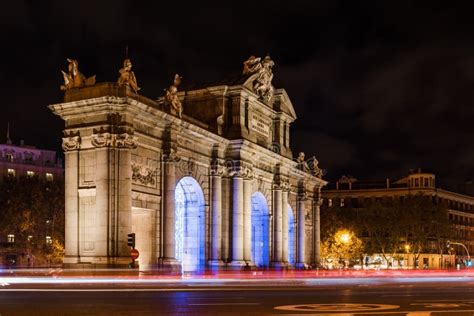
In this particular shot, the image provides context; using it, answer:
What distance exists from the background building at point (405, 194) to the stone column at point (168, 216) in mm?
95431

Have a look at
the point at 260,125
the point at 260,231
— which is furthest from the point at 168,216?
the point at 260,231

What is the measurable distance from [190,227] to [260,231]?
1305cm

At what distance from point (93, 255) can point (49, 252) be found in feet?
129

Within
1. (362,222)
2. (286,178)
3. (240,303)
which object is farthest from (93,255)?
(362,222)

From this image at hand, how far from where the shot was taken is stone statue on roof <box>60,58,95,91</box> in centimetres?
4847

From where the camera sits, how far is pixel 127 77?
48719 mm

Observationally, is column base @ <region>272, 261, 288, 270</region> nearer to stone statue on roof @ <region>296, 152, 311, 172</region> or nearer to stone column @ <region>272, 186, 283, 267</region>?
stone column @ <region>272, 186, 283, 267</region>

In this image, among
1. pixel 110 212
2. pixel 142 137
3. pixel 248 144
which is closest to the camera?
pixel 110 212

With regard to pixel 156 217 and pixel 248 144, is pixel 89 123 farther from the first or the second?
pixel 248 144

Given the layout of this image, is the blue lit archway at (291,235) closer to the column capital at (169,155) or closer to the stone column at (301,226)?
the stone column at (301,226)

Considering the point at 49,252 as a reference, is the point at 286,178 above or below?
above

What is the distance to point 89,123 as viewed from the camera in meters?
47.5

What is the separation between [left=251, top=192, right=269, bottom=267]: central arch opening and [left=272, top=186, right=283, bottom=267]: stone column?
956 mm

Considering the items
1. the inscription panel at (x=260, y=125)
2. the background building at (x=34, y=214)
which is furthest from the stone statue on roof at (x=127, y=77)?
the background building at (x=34, y=214)
